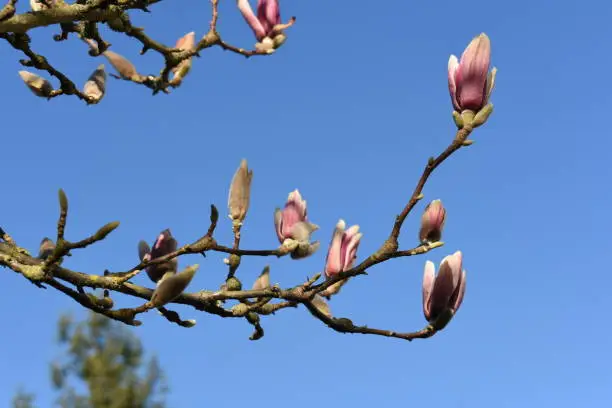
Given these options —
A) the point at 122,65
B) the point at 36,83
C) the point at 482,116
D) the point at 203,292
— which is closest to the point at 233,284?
the point at 203,292

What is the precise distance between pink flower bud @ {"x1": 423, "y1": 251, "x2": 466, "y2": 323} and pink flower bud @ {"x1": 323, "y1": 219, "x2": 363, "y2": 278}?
24 centimetres

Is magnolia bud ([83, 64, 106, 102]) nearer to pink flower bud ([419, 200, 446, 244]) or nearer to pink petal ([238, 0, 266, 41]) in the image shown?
pink petal ([238, 0, 266, 41])

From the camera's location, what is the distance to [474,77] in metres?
2.33

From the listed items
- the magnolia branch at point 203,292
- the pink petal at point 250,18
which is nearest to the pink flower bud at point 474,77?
the magnolia branch at point 203,292

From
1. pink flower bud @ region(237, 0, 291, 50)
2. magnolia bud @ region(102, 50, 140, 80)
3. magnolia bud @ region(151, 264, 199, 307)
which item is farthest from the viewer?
magnolia bud @ region(102, 50, 140, 80)

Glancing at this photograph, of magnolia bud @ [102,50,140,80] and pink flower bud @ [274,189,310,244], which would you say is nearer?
pink flower bud @ [274,189,310,244]

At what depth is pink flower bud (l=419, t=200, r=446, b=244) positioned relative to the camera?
2.36 metres

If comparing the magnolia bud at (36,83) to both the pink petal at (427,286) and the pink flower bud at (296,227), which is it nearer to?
the pink flower bud at (296,227)

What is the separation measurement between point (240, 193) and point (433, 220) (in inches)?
21.6

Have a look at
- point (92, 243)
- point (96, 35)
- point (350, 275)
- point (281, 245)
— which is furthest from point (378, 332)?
point (96, 35)

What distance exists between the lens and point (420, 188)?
2.25 metres

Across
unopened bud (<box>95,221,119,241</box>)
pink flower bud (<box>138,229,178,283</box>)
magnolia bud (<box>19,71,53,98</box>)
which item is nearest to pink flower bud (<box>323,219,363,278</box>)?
pink flower bud (<box>138,229,178,283</box>)

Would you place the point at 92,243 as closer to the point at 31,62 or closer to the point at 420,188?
the point at 420,188

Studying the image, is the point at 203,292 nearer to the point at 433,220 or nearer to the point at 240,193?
the point at 240,193
